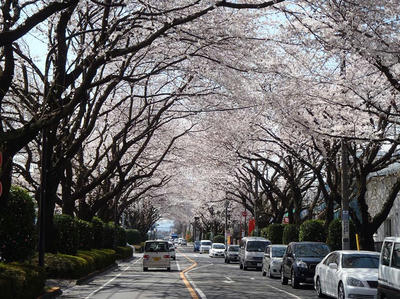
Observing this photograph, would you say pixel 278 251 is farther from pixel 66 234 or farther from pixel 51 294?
pixel 51 294

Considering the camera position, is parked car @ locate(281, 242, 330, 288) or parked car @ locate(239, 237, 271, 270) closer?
parked car @ locate(281, 242, 330, 288)

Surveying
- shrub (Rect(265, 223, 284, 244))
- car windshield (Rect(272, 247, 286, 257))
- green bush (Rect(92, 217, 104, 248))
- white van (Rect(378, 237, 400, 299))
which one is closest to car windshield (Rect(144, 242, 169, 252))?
green bush (Rect(92, 217, 104, 248))

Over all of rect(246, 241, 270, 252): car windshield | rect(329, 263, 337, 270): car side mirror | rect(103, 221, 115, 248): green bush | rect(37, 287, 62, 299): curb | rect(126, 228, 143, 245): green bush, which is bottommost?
rect(37, 287, 62, 299): curb

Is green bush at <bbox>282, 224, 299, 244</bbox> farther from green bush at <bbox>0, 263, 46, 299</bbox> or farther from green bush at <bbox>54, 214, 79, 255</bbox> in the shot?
green bush at <bbox>0, 263, 46, 299</bbox>

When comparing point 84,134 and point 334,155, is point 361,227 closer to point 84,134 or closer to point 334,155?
point 334,155

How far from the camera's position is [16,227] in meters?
18.0

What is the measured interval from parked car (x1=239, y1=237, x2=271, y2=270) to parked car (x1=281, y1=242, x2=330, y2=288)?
37.7 feet

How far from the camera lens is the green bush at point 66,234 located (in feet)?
83.2

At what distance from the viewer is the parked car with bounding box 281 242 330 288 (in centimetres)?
2205

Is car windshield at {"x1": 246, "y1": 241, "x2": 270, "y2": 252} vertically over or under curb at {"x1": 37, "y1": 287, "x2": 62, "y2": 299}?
over

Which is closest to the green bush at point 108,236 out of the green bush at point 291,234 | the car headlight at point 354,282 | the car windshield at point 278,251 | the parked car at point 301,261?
the green bush at point 291,234

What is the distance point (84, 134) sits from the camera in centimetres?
2089

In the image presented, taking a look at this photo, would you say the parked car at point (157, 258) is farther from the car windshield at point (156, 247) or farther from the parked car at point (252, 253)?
the parked car at point (252, 253)

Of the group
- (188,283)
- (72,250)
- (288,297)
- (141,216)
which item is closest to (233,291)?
(288,297)
